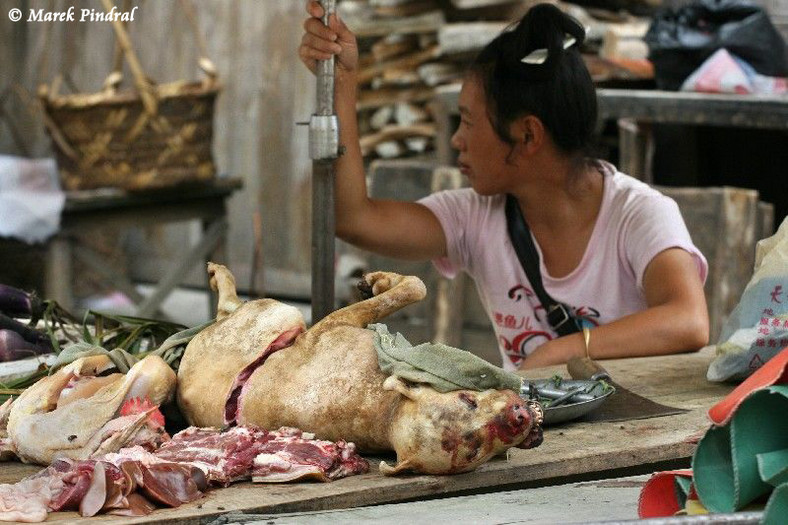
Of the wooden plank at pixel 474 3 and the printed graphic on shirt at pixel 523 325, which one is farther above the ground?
the wooden plank at pixel 474 3

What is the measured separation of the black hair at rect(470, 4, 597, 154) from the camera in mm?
3721

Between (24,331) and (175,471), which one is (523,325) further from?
(175,471)

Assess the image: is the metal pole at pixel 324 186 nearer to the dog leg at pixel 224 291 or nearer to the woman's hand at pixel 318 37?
the woman's hand at pixel 318 37

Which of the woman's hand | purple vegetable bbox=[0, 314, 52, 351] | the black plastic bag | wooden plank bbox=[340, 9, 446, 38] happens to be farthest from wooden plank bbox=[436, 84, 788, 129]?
purple vegetable bbox=[0, 314, 52, 351]

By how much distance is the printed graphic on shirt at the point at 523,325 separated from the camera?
3836 millimetres

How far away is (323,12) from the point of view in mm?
3182

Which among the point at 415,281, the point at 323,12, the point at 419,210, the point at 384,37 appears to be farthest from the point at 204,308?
the point at 415,281

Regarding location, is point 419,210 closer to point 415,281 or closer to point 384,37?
point 415,281

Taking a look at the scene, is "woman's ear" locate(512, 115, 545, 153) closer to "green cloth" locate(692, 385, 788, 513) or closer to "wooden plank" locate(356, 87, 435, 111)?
"green cloth" locate(692, 385, 788, 513)

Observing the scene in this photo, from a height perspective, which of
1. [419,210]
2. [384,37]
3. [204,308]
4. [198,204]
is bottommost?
[204,308]

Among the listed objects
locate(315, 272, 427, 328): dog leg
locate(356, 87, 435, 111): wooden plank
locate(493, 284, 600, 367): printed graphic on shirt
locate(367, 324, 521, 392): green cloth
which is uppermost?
locate(356, 87, 435, 111): wooden plank

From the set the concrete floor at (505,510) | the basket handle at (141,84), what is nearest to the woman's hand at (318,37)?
the concrete floor at (505,510)

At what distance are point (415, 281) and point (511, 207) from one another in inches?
59.1

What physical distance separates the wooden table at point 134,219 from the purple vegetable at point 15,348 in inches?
155
